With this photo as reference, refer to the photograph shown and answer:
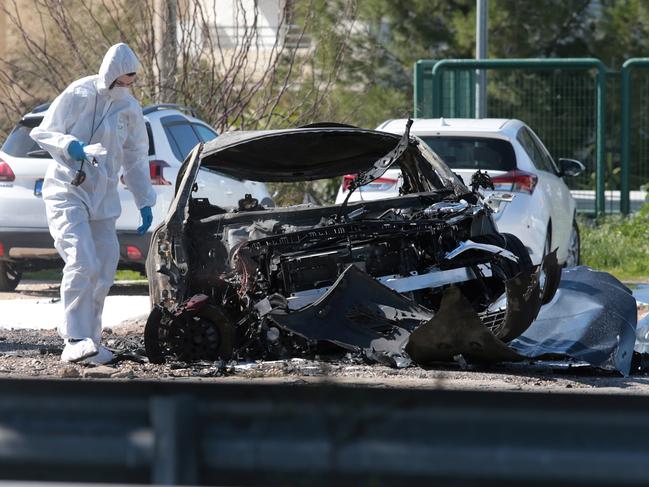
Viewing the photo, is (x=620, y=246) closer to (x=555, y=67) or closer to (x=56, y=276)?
(x=555, y=67)

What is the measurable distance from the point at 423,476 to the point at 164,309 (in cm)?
474

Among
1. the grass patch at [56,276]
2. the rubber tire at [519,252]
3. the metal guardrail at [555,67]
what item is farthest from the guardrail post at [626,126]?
the rubber tire at [519,252]

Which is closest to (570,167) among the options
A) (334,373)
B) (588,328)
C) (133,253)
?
(133,253)

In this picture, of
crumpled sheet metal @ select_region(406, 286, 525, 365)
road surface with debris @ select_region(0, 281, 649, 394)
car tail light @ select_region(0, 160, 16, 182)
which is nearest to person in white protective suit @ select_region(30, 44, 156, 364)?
road surface with debris @ select_region(0, 281, 649, 394)

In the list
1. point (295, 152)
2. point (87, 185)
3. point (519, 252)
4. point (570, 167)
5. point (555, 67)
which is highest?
point (555, 67)

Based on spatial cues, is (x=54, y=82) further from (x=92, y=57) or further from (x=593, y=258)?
(x=593, y=258)

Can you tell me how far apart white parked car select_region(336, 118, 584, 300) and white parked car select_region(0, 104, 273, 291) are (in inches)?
53.9

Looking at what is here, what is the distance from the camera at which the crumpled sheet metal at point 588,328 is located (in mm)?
7293

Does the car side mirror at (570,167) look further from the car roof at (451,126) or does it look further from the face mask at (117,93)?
the face mask at (117,93)

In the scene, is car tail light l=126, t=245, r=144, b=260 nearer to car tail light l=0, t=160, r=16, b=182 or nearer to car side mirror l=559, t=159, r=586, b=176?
car tail light l=0, t=160, r=16, b=182

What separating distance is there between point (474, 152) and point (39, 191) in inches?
152

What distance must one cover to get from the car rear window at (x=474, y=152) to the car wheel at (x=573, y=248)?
216 cm

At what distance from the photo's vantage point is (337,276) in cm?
757

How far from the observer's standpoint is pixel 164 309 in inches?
292
